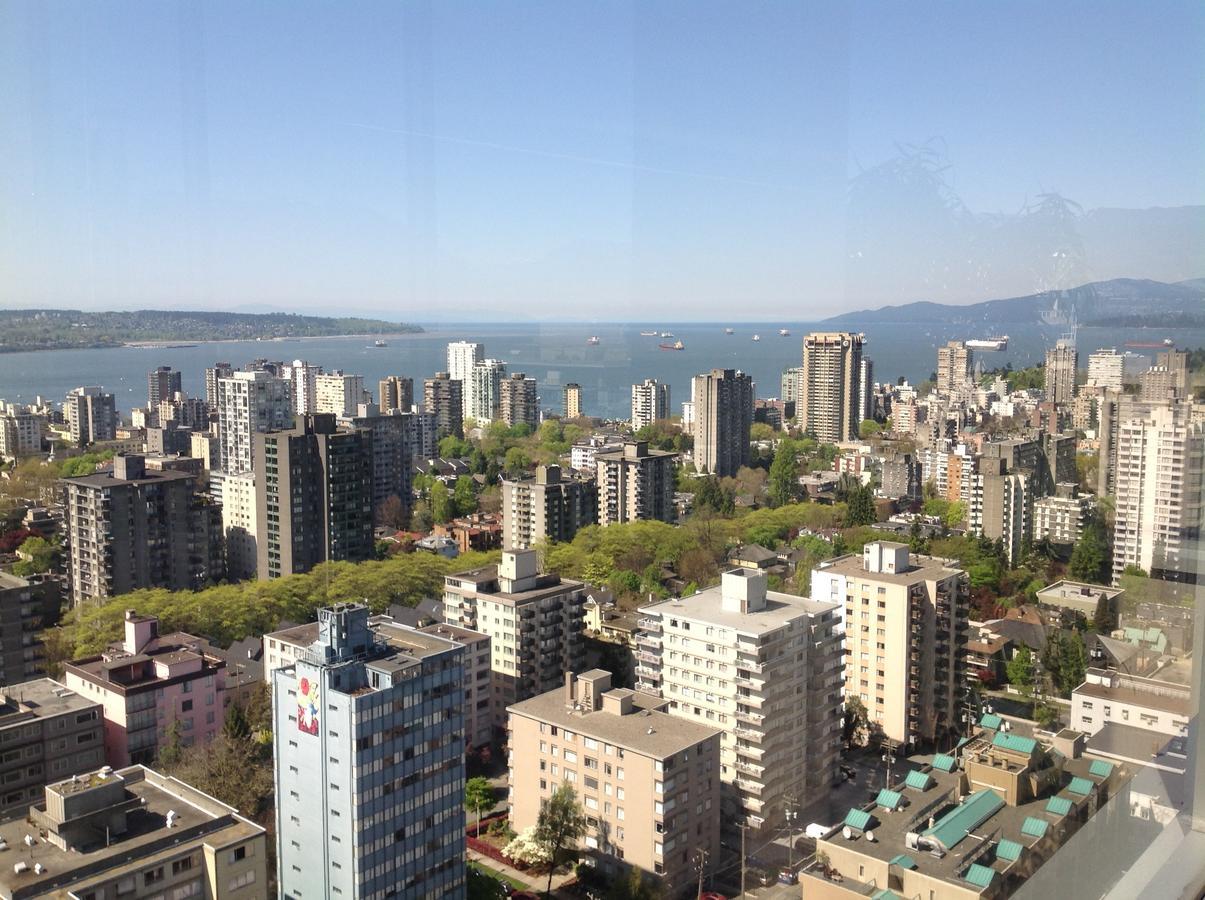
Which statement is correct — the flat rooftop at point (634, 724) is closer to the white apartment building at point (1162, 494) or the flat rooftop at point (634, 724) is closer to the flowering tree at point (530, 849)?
the flowering tree at point (530, 849)

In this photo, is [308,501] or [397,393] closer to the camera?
[308,501]

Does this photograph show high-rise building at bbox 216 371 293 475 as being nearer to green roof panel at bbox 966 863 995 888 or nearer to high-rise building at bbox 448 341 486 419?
high-rise building at bbox 448 341 486 419

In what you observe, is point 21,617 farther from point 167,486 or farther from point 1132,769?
point 1132,769

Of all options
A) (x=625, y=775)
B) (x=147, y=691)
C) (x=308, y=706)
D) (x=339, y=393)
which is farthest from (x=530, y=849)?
(x=339, y=393)

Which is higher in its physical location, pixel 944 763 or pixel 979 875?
pixel 979 875

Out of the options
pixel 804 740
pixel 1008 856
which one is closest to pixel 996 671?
pixel 804 740

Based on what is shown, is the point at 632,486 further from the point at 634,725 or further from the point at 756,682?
the point at 634,725
